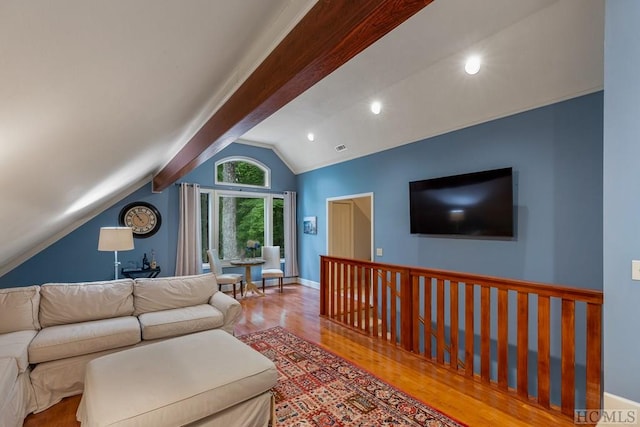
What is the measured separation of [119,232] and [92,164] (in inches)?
62.0

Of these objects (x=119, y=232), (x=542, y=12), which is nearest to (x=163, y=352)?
(x=119, y=232)

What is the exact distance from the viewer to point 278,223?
6.82m

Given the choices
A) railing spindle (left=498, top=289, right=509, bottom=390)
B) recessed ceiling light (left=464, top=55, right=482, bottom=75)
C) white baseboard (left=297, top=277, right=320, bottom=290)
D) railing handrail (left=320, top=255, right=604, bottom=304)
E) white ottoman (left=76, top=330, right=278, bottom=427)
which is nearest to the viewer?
white ottoman (left=76, top=330, right=278, bottom=427)

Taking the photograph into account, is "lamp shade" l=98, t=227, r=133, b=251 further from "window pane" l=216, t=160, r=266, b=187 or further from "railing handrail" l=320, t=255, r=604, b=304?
"railing handrail" l=320, t=255, r=604, b=304

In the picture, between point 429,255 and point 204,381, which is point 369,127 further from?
point 204,381

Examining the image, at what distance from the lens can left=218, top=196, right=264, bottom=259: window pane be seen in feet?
20.1

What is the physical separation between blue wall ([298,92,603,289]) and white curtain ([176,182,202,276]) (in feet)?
12.1

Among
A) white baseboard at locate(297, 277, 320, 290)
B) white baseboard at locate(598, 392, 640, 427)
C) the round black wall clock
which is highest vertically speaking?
the round black wall clock

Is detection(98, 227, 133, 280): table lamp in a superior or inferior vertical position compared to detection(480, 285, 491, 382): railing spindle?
superior

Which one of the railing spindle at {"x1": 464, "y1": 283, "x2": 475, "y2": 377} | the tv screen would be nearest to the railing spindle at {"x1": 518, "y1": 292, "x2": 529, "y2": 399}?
the railing spindle at {"x1": 464, "y1": 283, "x2": 475, "y2": 377}

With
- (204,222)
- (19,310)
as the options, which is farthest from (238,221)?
(19,310)

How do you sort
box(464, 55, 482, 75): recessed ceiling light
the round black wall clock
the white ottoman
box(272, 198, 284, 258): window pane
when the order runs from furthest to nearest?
box(272, 198, 284, 258): window pane < the round black wall clock < box(464, 55, 482, 75): recessed ceiling light < the white ottoman

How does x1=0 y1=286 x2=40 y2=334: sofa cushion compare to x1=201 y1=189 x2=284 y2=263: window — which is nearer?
x1=0 y1=286 x2=40 y2=334: sofa cushion

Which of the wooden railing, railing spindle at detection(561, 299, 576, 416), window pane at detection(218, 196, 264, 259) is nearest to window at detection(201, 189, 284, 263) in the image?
window pane at detection(218, 196, 264, 259)
